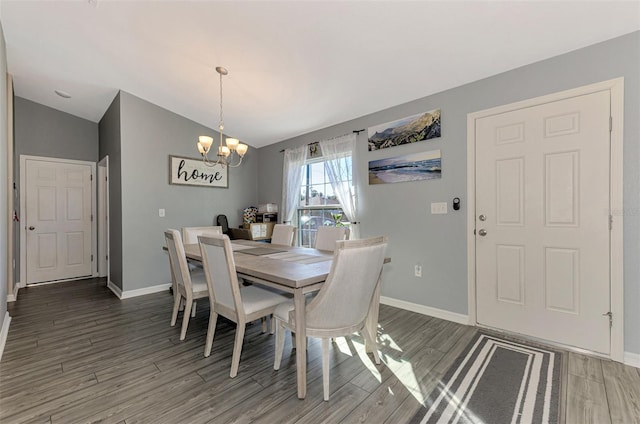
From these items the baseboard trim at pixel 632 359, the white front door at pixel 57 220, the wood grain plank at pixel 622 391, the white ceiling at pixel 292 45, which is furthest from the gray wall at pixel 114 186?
the baseboard trim at pixel 632 359

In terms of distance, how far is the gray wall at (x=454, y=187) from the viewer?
2006 mm

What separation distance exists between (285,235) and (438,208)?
1.75 meters

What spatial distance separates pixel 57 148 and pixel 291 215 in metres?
3.81

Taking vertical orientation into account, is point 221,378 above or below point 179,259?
below

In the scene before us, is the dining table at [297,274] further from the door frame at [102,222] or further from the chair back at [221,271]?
the door frame at [102,222]

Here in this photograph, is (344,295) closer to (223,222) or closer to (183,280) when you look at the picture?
(183,280)

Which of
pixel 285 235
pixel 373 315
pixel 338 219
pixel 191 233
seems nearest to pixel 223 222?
pixel 191 233

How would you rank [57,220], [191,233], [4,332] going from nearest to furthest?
[4,332]
[191,233]
[57,220]

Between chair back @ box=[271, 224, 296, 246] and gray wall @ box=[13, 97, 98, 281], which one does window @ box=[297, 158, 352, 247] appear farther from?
gray wall @ box=[13, 97, 98, 281]

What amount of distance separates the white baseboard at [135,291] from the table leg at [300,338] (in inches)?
122

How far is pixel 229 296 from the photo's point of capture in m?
1.93

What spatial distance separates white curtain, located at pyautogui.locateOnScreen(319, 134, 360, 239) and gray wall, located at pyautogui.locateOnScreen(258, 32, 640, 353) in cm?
11

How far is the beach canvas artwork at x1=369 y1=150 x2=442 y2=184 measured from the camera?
2.93 m

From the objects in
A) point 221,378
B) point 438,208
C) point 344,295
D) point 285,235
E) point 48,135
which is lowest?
point 221,378
